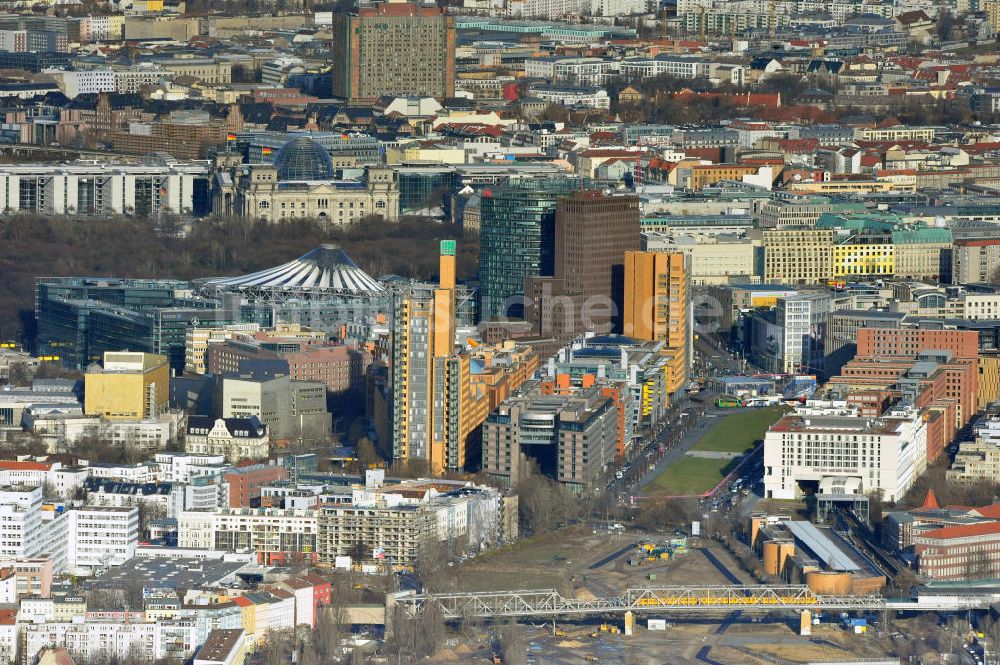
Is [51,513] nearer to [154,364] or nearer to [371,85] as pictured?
[154,364]

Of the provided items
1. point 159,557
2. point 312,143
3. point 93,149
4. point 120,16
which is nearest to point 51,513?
point 159,557

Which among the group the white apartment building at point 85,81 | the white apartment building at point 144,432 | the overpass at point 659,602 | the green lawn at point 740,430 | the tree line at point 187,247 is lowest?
the overpass at point 659,602

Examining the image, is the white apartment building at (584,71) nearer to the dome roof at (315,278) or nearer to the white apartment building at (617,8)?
the white apartment building at (617,8)

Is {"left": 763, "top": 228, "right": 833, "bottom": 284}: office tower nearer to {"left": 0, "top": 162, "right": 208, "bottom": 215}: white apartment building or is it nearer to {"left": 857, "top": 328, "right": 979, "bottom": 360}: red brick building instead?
{"left": 857, "top": 328, "right": 979, "bottom": 360}: red brick building

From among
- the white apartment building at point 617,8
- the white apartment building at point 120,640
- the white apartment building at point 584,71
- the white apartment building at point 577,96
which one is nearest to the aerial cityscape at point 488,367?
the white apartment building at point 120,640

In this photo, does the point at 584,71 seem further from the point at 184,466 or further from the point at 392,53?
the point at 184,466

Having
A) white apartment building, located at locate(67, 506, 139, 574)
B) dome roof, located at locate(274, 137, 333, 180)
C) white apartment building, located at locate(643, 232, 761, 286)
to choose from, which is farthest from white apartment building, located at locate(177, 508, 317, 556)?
dome roof, located at locate(274, 137, 333, 180)
